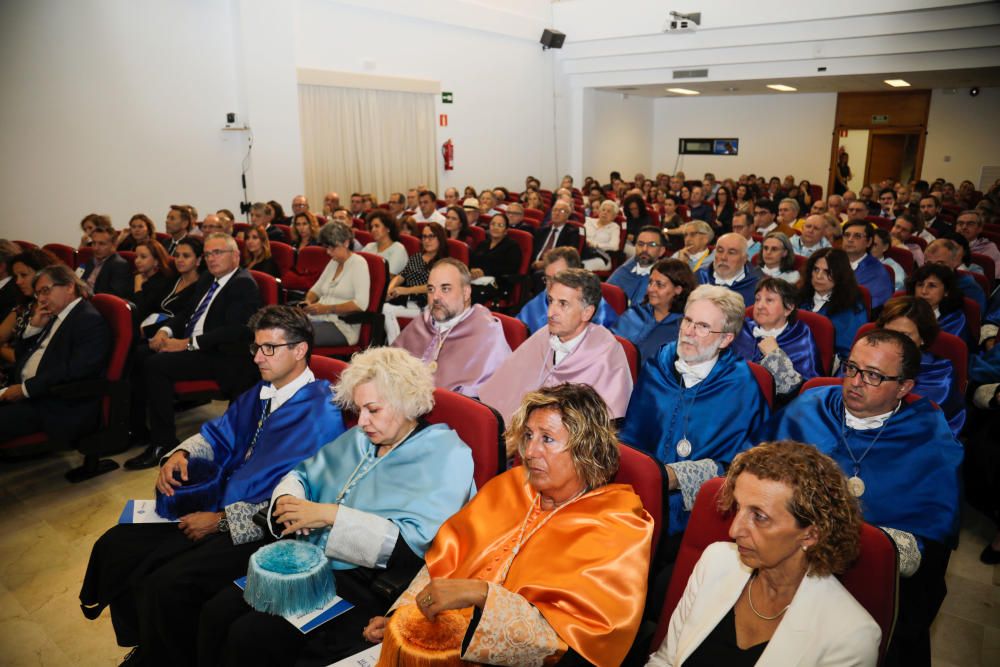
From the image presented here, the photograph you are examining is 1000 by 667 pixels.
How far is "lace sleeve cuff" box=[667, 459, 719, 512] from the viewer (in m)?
2.23

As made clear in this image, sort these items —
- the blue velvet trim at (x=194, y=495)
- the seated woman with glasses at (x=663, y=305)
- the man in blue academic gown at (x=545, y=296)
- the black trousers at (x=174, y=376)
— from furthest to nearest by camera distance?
the man in blue academic gown at (x=545, y=296) → the black trousers at (x=174, y=376) → the seated woman with glasses at (x=663, y=305) → the blue velvet trim at (x=194, y=495)

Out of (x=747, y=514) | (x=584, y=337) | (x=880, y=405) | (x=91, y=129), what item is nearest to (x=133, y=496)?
(x=584, y=337)

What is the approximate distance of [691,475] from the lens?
227 cm

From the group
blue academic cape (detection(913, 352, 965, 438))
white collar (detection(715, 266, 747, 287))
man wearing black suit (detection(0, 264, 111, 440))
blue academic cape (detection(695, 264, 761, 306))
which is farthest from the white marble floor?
white collar (detection(715, 266, 747, 287))

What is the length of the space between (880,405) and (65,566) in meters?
3.34

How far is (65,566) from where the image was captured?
3008 mm

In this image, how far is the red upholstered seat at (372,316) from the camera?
180 inches

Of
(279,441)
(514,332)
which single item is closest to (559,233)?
(514,332)

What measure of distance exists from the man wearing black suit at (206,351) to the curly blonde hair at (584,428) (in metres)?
2.66

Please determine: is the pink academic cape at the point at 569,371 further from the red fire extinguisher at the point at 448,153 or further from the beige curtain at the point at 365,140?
the red fire extinguisher at the point at 448,153

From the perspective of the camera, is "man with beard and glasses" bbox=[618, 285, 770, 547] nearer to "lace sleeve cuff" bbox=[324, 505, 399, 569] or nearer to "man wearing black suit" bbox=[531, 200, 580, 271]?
"lace sleeve cuff" bbox=[324, 505, 399, 569]

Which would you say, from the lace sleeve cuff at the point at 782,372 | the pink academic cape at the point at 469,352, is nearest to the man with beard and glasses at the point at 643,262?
the pink academic cape at the point at 469,352

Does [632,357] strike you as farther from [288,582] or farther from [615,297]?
Answer: [288,582]

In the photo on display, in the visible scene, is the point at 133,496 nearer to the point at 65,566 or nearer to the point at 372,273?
the point at 65,566
